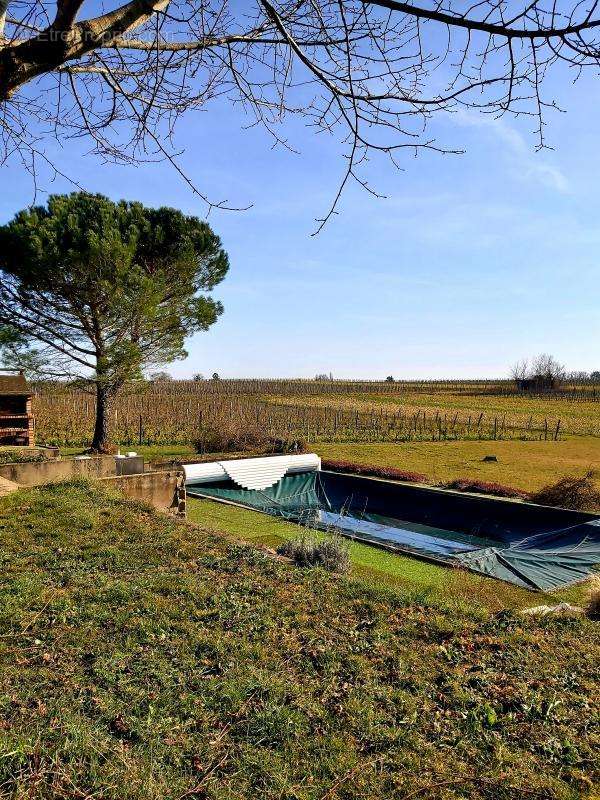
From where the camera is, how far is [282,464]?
16.5m

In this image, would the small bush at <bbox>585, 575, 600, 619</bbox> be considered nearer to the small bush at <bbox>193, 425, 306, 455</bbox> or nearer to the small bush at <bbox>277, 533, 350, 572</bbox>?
the small bush at <bbox>277, 533, 350, 572</bbox>

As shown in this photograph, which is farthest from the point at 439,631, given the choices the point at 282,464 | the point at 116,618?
the point at 282,464

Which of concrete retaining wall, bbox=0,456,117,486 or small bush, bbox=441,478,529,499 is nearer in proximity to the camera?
concrete retaining wall, bbox=0,456,117,486

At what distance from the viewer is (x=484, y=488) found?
1336 cm

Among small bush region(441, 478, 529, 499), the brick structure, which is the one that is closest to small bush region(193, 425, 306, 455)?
the brick structure

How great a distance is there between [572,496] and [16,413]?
47.3 feet

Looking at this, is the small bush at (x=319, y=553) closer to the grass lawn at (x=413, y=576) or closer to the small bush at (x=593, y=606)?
the grass lawn at (x=413, y=576)

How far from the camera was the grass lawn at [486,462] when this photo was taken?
16203mm

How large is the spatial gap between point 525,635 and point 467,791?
84.4 inches

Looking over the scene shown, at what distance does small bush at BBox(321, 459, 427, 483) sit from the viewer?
15.1 metres

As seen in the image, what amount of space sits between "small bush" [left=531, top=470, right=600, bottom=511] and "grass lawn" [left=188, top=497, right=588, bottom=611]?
170 inches

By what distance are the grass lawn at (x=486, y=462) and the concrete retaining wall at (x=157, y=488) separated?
783cm

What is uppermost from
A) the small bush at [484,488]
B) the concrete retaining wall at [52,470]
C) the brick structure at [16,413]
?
the brick structure at [16,413]

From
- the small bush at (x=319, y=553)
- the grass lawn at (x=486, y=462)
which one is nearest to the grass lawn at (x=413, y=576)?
the small bush at (x=319, y=553)
